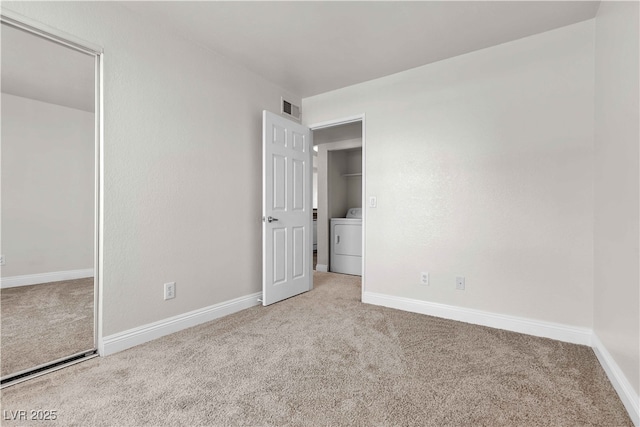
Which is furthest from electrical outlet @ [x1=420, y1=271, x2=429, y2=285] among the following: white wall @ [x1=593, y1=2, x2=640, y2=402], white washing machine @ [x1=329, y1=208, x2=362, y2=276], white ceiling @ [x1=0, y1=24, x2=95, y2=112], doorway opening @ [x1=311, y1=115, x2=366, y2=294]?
white ceiling @ [x1=0, y1=24, x2=95, y2=112]

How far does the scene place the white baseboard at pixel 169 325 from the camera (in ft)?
6.47

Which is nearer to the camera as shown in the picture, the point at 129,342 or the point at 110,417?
the point at 110,417

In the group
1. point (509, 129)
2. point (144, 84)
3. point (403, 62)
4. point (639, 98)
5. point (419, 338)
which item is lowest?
point (419, 338)

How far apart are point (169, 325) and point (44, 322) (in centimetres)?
73

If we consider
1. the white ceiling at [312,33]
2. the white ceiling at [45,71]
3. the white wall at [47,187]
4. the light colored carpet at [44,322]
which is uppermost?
the white ceiling at [312,33]

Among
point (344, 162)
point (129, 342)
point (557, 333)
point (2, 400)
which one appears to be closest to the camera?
point (2, 400)

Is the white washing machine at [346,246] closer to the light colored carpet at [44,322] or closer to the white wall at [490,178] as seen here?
the white wall at [490,178]

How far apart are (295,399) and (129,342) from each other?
1.31m

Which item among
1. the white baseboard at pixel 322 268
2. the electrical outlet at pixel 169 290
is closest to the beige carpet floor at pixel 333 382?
the electrical outlet at pixel 169 290

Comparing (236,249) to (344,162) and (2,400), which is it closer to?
(2,400)

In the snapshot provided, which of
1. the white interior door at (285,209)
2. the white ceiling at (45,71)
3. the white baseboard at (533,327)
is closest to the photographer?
the white baseboard at (533,327)

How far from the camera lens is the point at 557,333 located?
2.23 metres

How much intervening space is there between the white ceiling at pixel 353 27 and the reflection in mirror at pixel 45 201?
2.37 feet

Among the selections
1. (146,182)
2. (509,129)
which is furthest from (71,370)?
(509,129)
